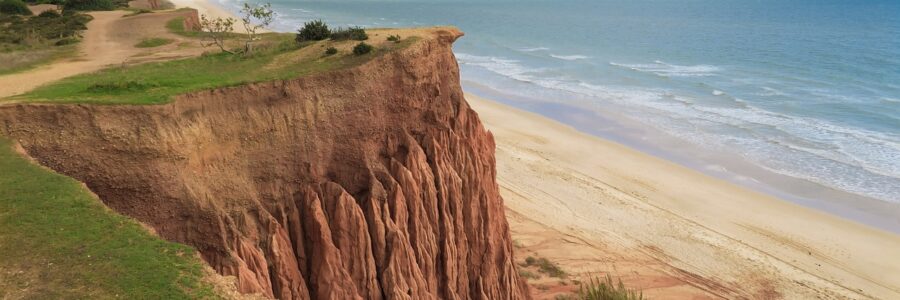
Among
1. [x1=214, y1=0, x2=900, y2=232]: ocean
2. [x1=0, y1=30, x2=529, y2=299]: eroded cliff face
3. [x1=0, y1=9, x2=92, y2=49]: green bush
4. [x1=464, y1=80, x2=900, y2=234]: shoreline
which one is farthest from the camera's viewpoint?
[x1=214, y1=0, x2=900, y2=232]: ocean

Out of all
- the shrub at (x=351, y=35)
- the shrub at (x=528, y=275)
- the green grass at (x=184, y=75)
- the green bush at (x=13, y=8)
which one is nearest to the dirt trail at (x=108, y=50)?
the green grass at (x=184, y=75)

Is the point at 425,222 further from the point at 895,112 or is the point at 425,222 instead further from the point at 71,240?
the point at 895,112

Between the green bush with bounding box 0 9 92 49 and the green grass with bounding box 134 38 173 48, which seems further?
the green bush with bounding box 0 9 92 49

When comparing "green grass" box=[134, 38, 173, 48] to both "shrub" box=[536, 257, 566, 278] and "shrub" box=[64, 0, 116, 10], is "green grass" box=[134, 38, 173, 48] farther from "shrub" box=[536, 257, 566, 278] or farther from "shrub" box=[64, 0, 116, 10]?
"shrub" box=[64, 0, 116, 10]

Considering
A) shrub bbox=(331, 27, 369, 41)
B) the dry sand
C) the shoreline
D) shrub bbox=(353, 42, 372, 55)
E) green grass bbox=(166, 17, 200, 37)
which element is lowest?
the dry sand

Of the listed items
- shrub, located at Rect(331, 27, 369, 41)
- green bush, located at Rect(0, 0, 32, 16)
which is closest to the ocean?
shrub, located at Rect(331, 27, 369, 41)

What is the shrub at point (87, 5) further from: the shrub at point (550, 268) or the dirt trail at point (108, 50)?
the shrub at point (550, 268)
